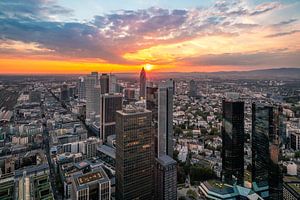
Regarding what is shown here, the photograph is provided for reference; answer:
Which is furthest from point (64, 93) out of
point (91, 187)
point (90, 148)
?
point (91, 187)

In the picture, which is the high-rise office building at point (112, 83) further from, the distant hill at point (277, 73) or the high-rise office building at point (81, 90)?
the distant hill at point (277, 73)

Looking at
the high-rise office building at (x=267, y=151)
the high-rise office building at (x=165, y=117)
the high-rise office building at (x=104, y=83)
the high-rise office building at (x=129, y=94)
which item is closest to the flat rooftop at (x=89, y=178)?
the high-rise office building at (x=165, y=117)

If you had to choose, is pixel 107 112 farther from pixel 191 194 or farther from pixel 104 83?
pixel 191 194

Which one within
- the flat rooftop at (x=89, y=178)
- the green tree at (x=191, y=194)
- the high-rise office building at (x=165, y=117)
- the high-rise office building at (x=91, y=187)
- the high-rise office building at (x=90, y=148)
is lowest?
the green tree at (x=191, y=194)

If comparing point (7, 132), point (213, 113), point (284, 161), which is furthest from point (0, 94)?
point (213, 113)

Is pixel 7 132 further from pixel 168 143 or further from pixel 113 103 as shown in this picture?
pixel 168 143

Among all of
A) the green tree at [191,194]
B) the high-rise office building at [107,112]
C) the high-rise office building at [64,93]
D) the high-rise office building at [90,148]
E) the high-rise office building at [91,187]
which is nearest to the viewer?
the high-rise office building at [91,187]

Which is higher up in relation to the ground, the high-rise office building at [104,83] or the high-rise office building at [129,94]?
the high-rise office building at [104,83]
